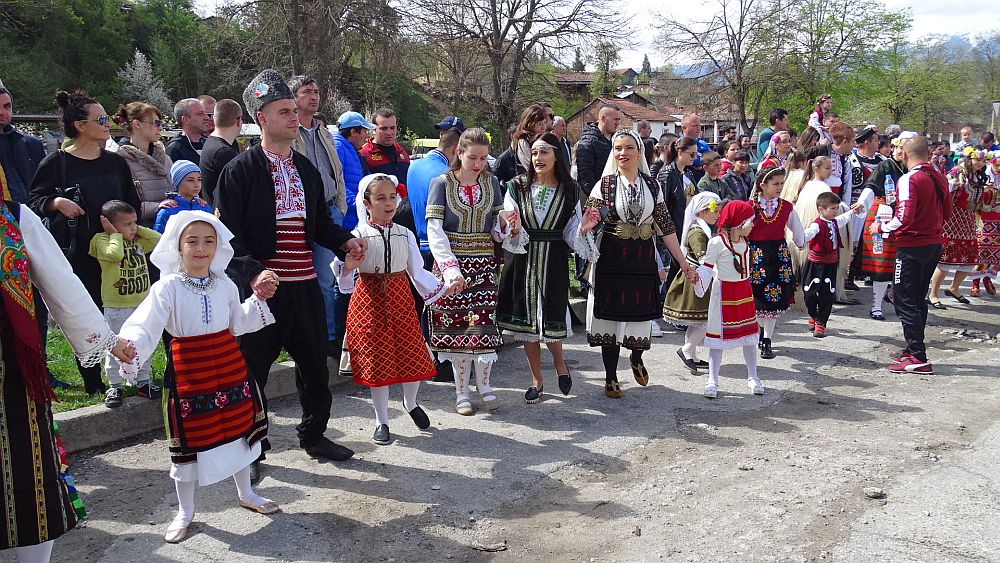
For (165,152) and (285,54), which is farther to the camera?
(285,54)

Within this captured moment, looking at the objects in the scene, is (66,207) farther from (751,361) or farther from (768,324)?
(768,324)

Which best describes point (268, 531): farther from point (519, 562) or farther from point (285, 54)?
point (285, 54)

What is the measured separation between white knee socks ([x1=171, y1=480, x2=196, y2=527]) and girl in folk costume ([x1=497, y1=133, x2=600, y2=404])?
2793 mm

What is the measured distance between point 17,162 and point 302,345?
2.83 m

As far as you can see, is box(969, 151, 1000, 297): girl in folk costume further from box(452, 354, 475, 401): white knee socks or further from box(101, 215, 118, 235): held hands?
box(101, 215, 118, 235): held hands

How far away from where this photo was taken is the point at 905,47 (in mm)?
47062

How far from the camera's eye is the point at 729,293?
632 centimetres

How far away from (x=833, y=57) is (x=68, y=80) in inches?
1370

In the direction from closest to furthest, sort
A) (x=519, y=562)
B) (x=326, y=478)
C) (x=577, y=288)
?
(x=519, y=562), (x=326, y=478), (x=577, y=288)

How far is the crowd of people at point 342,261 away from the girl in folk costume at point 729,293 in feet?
0.06

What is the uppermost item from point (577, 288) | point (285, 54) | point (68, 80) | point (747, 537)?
point (68, 80)

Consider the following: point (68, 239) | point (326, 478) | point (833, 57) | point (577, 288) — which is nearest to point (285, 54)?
point (577, 288)

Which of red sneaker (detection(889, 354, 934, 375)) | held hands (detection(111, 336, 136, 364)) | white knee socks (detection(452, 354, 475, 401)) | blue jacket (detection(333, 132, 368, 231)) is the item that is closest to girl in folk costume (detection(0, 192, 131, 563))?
held hands (detection(111, 336, 136, 364))

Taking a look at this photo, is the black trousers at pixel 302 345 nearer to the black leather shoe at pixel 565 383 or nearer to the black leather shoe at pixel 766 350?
the black leather shoe at pixel 565 383
